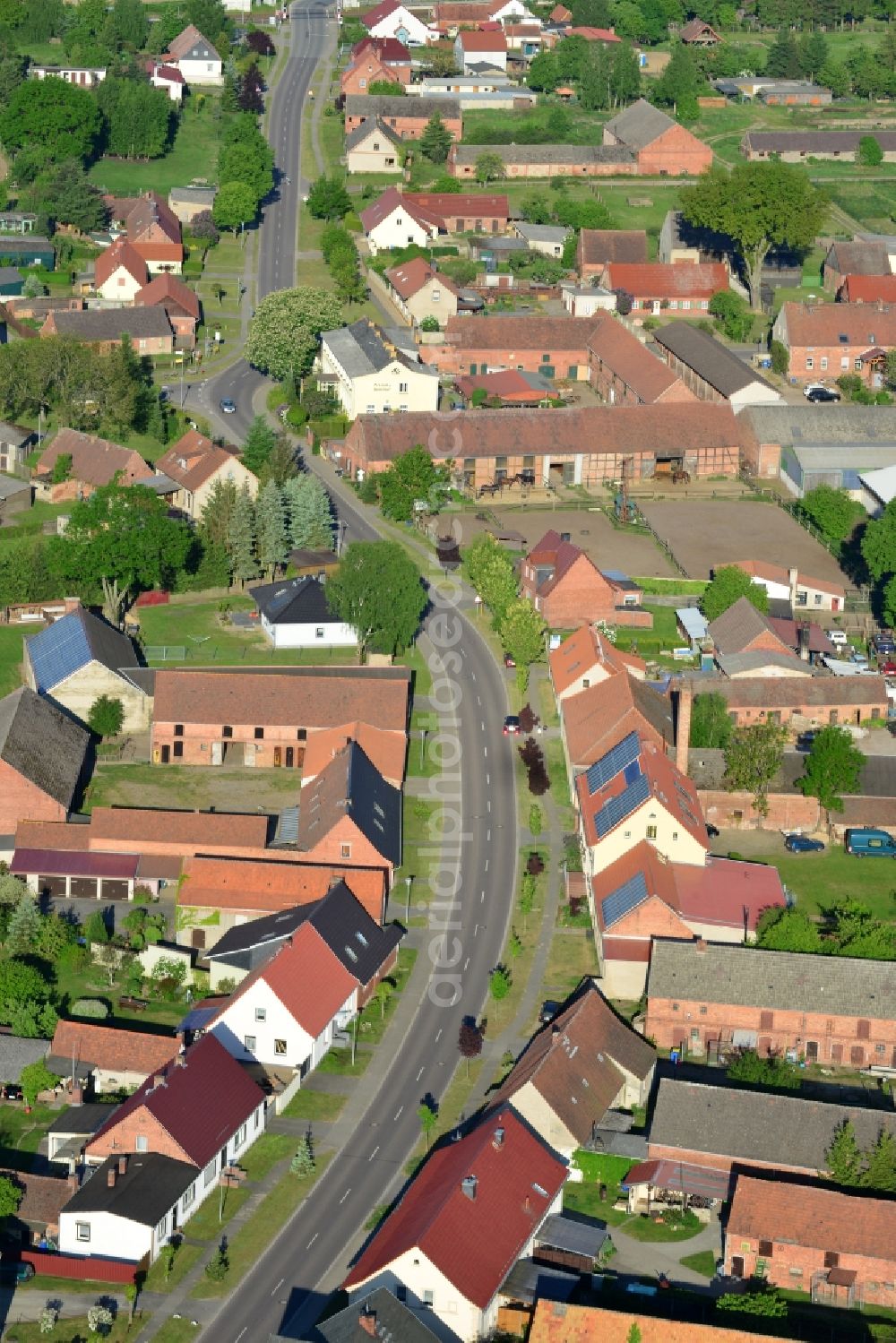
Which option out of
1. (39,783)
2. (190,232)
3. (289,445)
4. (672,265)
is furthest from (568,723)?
(190,232)

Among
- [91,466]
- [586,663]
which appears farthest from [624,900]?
[91,466]

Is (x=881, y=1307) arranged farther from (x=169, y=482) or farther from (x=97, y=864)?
(x=169, y=482)

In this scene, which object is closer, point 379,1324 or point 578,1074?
point 379,1324

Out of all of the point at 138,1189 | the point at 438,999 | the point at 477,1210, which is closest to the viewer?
the point at 477,1210

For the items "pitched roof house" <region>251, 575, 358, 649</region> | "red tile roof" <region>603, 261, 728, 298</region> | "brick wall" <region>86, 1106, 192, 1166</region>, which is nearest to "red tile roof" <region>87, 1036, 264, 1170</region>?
"brick wall" <region>86, 1106, 192, 1166</region>

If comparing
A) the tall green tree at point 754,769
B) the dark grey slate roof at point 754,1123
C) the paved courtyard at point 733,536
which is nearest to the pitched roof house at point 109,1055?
the dark grey slate roof at point 754,1123

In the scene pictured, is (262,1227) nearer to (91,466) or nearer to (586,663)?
(586,663)
